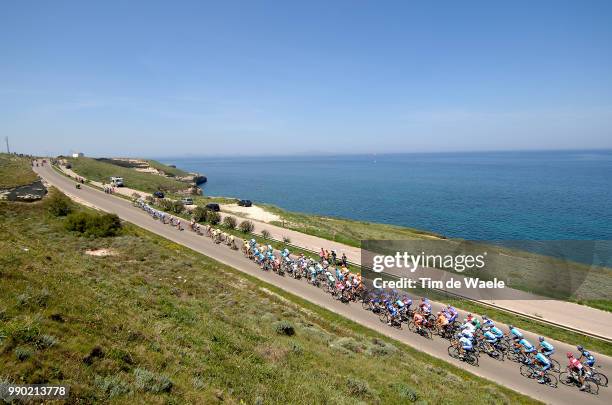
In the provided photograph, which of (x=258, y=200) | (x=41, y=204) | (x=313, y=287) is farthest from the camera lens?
(x=258, y=200)

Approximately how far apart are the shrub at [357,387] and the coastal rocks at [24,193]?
34.8 metres

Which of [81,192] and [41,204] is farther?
[81,192]

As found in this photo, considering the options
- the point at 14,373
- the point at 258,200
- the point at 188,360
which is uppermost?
the point at 14,373

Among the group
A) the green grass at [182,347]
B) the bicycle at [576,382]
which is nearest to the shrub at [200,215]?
the green grass at [182,347]

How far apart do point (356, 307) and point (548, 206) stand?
233ft

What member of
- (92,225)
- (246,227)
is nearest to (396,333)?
(92,225)

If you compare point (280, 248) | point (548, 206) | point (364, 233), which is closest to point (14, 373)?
point (280, 248)

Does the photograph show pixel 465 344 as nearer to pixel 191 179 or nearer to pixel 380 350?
pixel 380 350

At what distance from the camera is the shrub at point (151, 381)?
21.4 feet

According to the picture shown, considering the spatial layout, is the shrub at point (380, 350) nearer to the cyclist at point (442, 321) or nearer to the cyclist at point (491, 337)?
the cyclist at point (442, 321)

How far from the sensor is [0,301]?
25.3ft

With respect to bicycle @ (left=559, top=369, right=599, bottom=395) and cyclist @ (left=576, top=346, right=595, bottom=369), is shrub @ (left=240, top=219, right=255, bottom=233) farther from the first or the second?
cyclist @ (left=576, top=346, right=595, bottom=369)

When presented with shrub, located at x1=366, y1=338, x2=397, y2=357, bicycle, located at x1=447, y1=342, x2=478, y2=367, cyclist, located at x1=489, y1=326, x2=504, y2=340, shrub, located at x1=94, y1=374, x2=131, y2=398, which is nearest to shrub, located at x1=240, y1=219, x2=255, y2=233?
shrub, located at x1=366, y1=338, x2=397, y2=357

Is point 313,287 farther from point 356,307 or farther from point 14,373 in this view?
point 14,373
